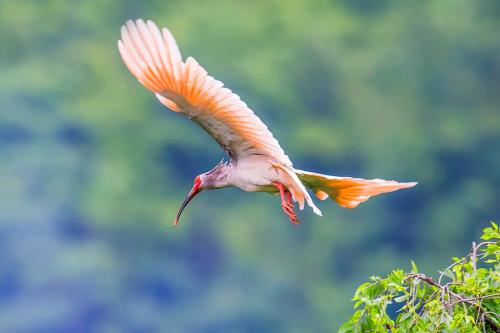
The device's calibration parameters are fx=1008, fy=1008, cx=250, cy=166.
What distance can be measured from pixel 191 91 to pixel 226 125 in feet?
1.08

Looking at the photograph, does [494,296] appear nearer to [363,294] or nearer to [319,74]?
[363,294]

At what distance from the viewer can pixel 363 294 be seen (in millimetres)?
2953

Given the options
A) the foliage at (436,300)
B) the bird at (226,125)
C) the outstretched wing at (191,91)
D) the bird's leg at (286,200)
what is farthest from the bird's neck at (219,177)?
the foliage at (436,300)

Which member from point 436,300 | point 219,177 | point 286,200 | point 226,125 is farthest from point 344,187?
point 436,300

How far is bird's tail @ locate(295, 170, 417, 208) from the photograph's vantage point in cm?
437

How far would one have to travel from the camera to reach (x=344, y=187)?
449 cm

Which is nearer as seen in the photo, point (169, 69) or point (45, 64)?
point (169, 69)

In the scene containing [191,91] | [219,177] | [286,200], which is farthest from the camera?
[219,177]

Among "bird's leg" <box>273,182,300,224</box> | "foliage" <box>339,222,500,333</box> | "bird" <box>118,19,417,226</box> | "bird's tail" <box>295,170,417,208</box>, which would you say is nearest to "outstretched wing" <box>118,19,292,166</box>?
"bird" <box>118,19,417,226</box>

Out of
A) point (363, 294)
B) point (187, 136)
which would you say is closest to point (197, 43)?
point (187, 136)

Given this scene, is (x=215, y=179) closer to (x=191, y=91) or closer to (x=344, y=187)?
(x=344, y=187)

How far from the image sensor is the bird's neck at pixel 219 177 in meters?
4.55

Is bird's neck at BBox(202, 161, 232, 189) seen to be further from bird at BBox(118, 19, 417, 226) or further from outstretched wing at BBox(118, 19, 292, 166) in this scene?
outstretched wing at BBox(118, 19, 292, 166)

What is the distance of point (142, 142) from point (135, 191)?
23.0 inches
